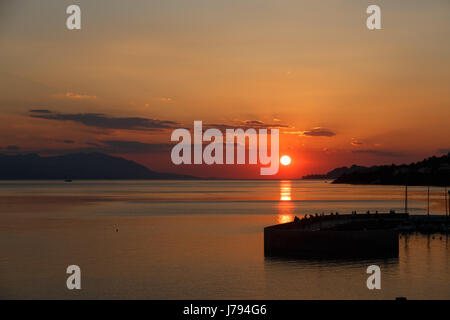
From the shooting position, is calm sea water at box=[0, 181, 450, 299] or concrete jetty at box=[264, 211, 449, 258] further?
concrete jetty at box=[264, 211, 449, 258]

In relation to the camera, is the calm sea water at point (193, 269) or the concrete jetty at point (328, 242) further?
the concrete jetty at point (328, 242)

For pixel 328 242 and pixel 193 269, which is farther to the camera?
pixel 328 242

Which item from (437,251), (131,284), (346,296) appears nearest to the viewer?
(346,296)

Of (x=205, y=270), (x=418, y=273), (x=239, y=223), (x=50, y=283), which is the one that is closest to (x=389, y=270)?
(x=418, y=273)

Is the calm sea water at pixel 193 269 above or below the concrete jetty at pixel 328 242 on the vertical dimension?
below

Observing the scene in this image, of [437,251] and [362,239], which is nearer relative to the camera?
[362,239]

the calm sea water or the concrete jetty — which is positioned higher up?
the concrete jetty

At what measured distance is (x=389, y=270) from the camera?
48.5m

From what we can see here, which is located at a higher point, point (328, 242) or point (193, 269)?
point (328, 242)

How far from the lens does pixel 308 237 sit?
167 ft
